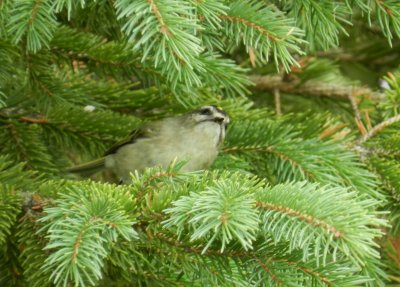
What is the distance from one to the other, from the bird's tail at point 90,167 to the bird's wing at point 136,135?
18 cm

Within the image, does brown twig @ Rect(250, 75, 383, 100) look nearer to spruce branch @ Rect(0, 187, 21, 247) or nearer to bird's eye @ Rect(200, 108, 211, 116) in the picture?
bird's eye @ Rect(200, 108, 211, 116)

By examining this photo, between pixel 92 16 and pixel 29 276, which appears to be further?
pixel 92 16

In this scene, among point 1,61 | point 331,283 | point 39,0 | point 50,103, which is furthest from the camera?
point 50,103

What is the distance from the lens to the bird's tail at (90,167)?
12.4ft

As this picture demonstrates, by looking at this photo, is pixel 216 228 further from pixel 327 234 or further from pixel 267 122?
pixel 267 122

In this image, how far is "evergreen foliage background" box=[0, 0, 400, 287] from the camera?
6.64 feet

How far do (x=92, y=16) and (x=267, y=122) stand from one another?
2.95 ft

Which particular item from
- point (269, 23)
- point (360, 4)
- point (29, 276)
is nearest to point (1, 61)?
point (29, 276)

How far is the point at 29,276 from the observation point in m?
2.52

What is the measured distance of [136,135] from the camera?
3.71 metres

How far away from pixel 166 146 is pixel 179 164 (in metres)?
1.59

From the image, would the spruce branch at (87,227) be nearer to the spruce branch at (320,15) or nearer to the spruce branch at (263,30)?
the spruce branch at (263,30)

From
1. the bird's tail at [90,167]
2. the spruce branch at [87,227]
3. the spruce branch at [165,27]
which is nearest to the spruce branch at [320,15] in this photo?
the spruce branch at [165,27]

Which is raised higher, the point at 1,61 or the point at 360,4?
the point at 360,4
